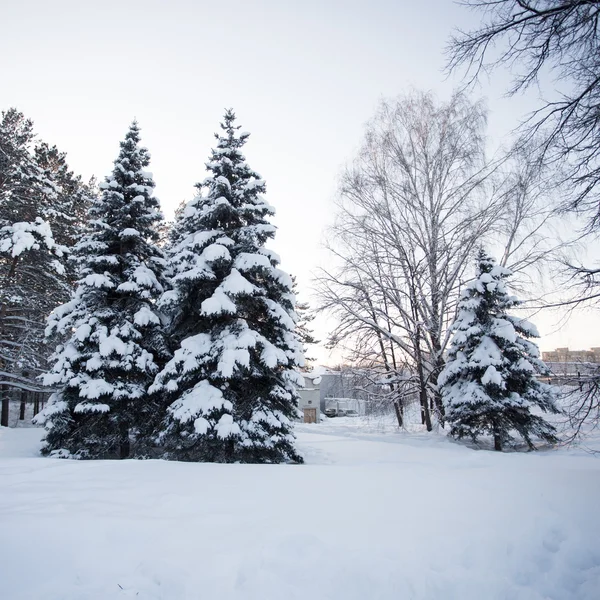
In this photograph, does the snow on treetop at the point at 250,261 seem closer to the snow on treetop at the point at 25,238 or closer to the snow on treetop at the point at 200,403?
the snow on treetop at the point at 200,403

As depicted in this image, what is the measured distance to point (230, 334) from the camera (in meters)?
9.20

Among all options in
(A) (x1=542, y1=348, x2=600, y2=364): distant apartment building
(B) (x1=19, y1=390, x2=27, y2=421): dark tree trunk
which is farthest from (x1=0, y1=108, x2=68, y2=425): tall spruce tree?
(A) (x1=542, y1=348, x2=600, y2=364): distant apartment building

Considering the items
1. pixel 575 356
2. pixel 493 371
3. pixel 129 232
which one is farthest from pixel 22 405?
pixel 575 356

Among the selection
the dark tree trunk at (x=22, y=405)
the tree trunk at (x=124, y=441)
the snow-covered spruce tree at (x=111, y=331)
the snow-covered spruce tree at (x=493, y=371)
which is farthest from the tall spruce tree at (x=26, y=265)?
the snow-covered spruce tree at (x=493, y=371)

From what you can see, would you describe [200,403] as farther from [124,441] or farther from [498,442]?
[498,442]

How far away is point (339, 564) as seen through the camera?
3045mm

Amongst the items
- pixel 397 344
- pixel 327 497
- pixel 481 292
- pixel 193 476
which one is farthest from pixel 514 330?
pixel 193 476

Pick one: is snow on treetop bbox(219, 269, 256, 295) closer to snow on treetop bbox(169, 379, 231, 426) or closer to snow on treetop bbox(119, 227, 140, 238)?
snow on treetop bbox(169, 379, 231, 426)

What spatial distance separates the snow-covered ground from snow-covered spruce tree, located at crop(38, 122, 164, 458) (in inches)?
217

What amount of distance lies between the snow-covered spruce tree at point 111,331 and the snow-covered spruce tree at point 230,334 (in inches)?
40.2

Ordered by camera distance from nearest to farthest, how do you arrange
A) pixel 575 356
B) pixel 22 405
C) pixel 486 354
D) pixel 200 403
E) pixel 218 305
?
pixel 575 356 → pixel 200 403 → pixel 218 305 → pixel 486 354 → pixel 22 405

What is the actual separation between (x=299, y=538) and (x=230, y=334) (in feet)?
20.6

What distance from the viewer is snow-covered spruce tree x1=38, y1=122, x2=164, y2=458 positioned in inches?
399

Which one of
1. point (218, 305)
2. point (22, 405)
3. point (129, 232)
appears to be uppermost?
point (129, 232)
